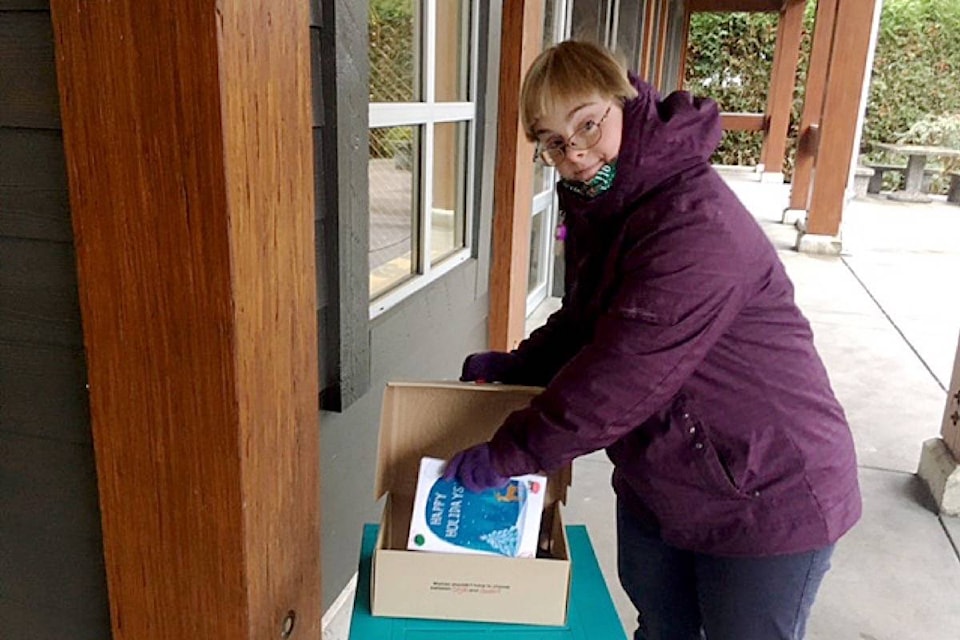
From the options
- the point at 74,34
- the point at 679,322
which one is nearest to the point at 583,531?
the point at 679,322

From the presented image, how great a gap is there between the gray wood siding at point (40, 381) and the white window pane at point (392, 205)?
83 cm

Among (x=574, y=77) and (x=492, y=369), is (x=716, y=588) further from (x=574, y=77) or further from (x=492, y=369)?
(x=574, y=77)

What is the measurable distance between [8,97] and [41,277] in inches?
10.2

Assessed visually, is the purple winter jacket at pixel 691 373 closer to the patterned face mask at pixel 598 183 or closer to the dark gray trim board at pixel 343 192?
the patterned face mask at pixel 598 183

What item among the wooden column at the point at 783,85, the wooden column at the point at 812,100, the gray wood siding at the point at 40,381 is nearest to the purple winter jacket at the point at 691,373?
the gray wood siding at the point at 40,381

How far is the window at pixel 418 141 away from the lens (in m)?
1.98

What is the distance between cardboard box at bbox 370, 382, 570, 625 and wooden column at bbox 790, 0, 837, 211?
7721 mm

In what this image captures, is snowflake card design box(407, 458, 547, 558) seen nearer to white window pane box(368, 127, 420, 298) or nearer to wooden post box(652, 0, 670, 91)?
white window pane box(368, 127, 420, 298)

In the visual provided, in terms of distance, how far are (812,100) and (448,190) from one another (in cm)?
845

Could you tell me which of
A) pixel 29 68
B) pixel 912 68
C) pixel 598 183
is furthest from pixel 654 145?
pixel 912 68

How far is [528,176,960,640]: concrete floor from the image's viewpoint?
220 centimetres

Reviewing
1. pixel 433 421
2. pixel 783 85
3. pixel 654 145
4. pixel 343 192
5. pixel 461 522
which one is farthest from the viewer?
pixel 783 85

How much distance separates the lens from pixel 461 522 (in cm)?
121

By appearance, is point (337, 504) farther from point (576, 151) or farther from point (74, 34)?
point (74, 34)
